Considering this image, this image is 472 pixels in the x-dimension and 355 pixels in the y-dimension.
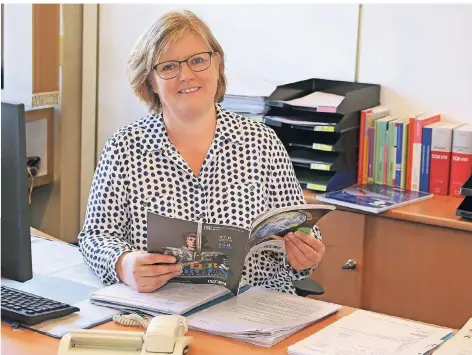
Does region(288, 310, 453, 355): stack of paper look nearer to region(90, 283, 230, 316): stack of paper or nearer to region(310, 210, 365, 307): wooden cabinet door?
region(90, 283, 230, 316): stack of paper

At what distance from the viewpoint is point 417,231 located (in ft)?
8.86

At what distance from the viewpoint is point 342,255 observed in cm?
288

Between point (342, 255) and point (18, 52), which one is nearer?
point (342, 255)

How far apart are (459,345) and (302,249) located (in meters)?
0.48

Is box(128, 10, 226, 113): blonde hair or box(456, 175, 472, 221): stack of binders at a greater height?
box(128, 10, 226, 113): blonde hair

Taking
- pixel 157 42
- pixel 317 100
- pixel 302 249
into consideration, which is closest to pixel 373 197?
pixel 317 100

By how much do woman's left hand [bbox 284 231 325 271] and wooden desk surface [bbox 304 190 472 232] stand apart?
755 mm

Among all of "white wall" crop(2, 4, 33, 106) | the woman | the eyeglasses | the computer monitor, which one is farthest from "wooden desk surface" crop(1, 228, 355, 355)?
"white wall" crop(2, 4, 33, 106)

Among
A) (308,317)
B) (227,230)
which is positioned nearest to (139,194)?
(227,230)

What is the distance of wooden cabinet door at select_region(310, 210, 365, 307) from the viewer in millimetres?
2828

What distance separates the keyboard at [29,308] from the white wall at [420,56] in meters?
1.73

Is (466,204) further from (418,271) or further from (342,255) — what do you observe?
(342,255)

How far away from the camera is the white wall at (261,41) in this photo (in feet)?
10.5

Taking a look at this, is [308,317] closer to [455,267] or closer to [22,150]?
[22,150]
